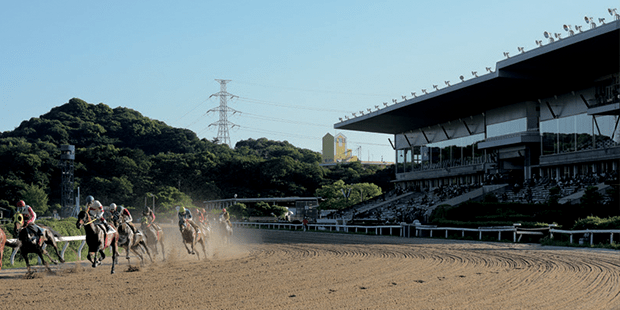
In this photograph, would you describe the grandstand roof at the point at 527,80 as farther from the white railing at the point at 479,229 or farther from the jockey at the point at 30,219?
the jockey at the point at 30,219

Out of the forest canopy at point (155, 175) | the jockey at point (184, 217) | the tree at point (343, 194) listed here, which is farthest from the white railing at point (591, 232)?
the forest canopy at point (155, 175)

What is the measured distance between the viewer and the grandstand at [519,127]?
35750mm

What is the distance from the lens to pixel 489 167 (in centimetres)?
4884

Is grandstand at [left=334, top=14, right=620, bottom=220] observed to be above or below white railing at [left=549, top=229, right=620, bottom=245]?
above

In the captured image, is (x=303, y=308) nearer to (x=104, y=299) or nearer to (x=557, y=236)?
(x=104, y=299)

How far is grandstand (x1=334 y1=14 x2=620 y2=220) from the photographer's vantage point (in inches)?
1407

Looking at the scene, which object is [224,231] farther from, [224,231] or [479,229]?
[479,229]

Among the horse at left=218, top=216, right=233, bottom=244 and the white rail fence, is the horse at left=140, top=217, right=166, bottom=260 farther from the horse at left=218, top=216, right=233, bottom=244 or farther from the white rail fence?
the horse at left=218, top=216, right=233, bottom=244

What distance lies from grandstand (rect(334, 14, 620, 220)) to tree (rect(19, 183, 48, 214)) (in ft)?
154

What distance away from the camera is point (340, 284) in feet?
37.2

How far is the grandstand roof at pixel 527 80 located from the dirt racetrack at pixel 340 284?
60.6 feet

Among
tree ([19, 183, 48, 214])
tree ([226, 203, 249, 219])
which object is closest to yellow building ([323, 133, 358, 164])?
tree ([19, 183, 48, 214])

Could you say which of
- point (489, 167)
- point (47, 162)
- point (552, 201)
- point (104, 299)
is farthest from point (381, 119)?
point (47, 162)

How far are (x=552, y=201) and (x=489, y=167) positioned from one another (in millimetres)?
18895
